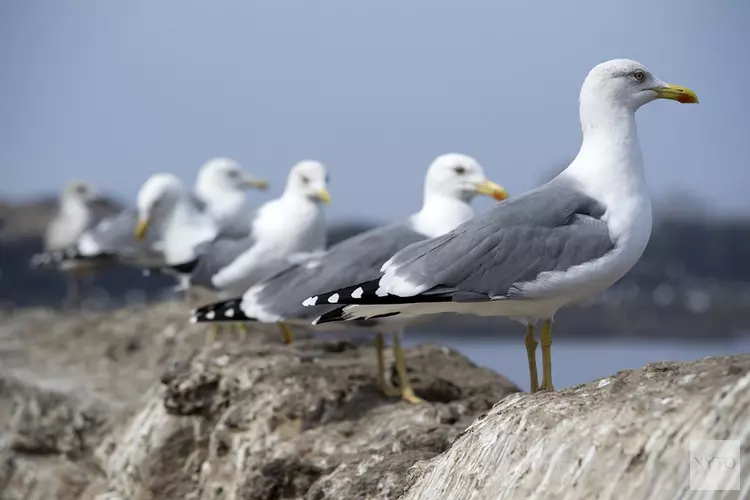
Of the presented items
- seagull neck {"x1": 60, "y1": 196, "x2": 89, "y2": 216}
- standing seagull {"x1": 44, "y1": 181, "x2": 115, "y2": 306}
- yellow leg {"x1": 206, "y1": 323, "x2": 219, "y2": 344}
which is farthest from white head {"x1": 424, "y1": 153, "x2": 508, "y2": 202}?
seagull neck {"x1": 60, "y1": 196, "x2": 89, "y2": 216}

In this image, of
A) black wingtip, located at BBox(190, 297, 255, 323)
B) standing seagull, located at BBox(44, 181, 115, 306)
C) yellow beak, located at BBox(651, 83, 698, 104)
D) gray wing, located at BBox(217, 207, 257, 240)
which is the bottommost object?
black wingtip, located at BBox(190, 297, 255, 323)

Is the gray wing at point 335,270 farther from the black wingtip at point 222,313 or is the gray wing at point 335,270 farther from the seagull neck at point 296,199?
the seagull neck at point 296,199

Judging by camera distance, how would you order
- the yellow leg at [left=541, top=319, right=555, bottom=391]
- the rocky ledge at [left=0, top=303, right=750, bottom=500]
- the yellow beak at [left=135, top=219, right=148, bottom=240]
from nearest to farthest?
the rocky ledge at [left=0, top=303, right=750, bottom=500] → the yellow leg at [left=541, top=319, right=555, bottom=391] → the yellow beak at [left=135, top=219, right=148, bottom=240]

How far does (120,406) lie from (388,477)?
391 cm

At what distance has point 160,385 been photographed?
6.43 meters

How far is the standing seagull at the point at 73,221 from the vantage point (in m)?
14.0

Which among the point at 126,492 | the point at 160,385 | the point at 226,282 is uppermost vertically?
the point at 226,282

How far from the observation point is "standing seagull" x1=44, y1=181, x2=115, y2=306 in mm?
14031

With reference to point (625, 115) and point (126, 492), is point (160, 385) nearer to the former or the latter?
point (126, 492)

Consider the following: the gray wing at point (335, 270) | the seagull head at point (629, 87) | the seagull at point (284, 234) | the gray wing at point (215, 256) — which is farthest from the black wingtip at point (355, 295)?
the gray wing at point (215, 256)

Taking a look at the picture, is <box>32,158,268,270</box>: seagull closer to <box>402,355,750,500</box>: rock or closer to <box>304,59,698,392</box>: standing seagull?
<box>304,59,698,392</box>: standing seagull

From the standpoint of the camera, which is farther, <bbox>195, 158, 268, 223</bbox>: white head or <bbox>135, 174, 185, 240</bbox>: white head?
<bbox>195, 158, 268, 223</bbox>: white head

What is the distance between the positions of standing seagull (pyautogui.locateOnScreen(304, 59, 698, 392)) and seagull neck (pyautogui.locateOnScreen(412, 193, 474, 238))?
1.27 m

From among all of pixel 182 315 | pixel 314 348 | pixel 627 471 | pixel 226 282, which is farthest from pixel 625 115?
pixel 182 315
